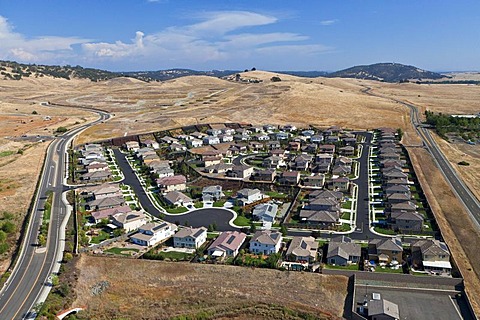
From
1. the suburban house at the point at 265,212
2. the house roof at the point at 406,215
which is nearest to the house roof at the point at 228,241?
the suburban house at the point at 265,212

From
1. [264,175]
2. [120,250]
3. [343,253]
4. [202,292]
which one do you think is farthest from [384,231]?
[120,250]

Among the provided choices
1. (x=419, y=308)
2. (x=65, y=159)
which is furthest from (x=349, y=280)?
(x=65, y=159)

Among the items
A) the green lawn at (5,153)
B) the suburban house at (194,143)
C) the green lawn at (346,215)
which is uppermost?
the suburban house at (194,143)

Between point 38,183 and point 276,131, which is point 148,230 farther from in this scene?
point 276,131

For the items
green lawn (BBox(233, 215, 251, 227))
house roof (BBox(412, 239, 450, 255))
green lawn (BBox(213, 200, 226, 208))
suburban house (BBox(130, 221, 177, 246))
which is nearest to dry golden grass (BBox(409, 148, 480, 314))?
house roof (BBox(412, 239, 450, 255))

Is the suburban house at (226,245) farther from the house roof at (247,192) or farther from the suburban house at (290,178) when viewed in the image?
the suburban house at (290,178)

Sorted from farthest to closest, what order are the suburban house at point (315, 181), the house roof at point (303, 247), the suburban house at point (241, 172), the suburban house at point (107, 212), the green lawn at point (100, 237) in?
the suburban house at point (241, 172) < the suburban house at point (315, 181) < the suburban house at point (107, 212) < the green lawn at point (100, 237) < the house roof at point (303, 247)

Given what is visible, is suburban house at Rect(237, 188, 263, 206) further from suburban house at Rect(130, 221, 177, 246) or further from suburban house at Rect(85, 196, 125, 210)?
suburban house at Rect(85, 196, 125, 210)
